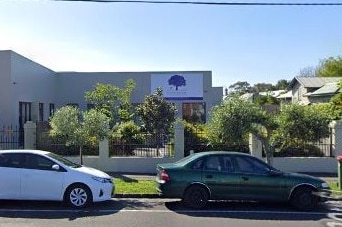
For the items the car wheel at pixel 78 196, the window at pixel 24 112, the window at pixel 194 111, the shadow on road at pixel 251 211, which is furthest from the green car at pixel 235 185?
the window at pixel 194 111

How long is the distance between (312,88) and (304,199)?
149 ft

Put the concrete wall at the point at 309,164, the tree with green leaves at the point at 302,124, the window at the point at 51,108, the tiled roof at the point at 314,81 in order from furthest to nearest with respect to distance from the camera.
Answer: the tiled roof at the point at 314,81 < the window at the point at 51,108 < the concrete wall at the point at 309,164 < the tree with green leaves at the point at 302,124

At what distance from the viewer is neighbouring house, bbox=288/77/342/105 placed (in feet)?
151

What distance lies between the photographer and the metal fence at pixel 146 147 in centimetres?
1862

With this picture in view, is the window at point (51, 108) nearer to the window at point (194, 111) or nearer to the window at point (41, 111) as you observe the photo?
the window at point (41, 111)

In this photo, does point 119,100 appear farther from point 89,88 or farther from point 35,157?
point 35,157

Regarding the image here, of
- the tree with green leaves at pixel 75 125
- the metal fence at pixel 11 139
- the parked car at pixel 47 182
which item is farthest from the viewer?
the metal fence at pixel 11 139

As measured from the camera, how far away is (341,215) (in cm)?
1059

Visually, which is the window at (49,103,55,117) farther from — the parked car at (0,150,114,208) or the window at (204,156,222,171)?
the window at (204,156,222,171)

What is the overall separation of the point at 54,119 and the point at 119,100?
14.4m

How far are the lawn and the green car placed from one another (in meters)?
1.78

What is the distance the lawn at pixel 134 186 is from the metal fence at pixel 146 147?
3041 mm

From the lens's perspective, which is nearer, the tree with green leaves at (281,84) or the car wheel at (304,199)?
the car wheel at (304,199)

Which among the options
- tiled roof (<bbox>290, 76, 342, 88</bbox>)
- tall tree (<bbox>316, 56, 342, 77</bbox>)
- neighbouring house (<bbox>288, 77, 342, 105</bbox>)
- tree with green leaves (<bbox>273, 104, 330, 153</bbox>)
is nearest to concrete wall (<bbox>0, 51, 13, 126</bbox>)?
tree with green leaves (<bbox>273, 104, 330, 153</bbox>)
